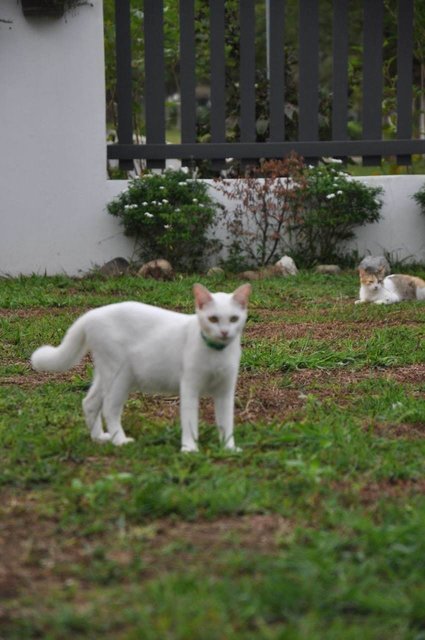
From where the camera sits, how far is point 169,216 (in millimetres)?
10117

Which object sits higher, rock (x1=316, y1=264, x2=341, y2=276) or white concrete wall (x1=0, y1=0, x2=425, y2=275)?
white concrete wall (x1=0, y1=0, x2=425, y2=275)

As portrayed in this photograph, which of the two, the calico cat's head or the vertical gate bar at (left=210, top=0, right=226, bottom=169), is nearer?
the calico cat's head

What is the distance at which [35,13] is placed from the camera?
33.7 ft

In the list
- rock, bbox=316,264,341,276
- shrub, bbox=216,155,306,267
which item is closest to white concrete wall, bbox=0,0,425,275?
shrub, bbox=216,155,306,267

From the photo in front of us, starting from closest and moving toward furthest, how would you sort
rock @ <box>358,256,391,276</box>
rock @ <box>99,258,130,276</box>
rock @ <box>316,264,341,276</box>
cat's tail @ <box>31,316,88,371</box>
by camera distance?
cat's tail @ <box>31,316,88,371</box>, rock @ <box>358,256,391,276</box>, rock @ <box>316,264,341,276</box>, rock @ <box>99,258,130,276</box>

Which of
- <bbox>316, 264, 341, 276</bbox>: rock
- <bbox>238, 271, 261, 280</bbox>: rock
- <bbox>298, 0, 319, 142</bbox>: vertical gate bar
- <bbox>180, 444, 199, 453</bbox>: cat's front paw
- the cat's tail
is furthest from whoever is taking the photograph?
<bbox>298, 0, 319, 142</bbox>: vertical gate bar

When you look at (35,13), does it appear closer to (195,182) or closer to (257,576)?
(195,182)

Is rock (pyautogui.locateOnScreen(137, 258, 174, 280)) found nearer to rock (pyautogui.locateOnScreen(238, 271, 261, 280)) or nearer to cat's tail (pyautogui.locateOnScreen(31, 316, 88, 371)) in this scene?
rock (pyautogui.locateOnScreen(238, 271, 261, 280))

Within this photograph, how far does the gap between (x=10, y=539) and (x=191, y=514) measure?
0.64 metres

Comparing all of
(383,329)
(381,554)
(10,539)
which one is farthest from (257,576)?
(383,329)

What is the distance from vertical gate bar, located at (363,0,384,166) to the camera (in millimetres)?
11148

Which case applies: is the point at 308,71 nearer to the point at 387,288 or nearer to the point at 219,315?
the point at 387,288

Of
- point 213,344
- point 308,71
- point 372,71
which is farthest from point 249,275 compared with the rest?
point 213,344

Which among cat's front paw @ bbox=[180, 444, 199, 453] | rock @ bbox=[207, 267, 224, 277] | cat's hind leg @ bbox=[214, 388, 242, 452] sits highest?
rock @ bbox=[207, 267, 224, 277]
